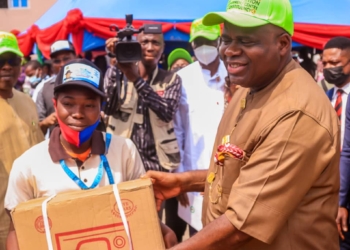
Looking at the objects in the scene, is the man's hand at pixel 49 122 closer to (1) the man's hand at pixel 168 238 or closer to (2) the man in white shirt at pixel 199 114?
(2) the man in white shirt at pixel 199 114

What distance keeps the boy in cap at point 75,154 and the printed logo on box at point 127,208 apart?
41 centimetres

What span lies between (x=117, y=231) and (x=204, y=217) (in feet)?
1.53

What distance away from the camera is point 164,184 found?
267 cm

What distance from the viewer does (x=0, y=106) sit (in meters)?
3.80

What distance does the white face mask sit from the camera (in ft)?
15.8

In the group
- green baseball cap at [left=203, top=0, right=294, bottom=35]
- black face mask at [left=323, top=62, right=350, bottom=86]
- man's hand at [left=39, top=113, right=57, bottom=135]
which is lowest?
man's hand at [left=39, top=113, right=57, bottom=135]

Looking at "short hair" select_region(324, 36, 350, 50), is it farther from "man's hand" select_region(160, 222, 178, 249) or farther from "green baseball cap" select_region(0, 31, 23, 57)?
"man's hand" select_region(160, 222, 178, 249)

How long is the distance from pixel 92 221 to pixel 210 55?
2.94 m

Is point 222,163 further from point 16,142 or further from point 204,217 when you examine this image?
point 16,142

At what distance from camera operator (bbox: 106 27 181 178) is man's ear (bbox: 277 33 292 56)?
81.0 inches

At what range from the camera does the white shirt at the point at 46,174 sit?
8.05 ft

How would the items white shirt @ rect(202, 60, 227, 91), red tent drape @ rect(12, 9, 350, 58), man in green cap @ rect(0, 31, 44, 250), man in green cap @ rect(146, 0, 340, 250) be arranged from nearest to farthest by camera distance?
man in green cap @ rect(146, 0, 340, 250)
man in green cap @ rect(0, 31, 44, 250)
white shirt @ rect(202, 60, 227, 91)
red tent drape @ rect(12, 9, 350, 58)

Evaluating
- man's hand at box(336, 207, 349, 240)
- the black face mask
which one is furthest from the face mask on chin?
the black face mask

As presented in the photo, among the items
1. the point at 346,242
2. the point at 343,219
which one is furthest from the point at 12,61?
the point at 346,242
